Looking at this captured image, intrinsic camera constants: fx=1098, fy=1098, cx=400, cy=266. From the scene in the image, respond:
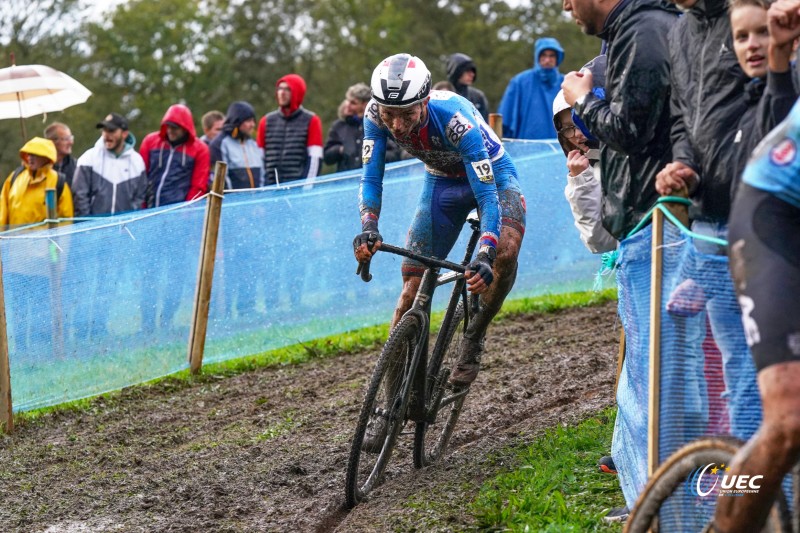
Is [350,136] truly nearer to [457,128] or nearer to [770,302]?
[457,128]

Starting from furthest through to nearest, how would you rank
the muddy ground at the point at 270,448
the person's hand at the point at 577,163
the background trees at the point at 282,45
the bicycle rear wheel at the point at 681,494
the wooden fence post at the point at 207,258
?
the background trees at the point at 282,45
the wooden fence post at the point at 207,258
the person's hand at the point at 577,163
the muddy ground at the point at 270,448
the bicycle rear wheel at the point at 681,494

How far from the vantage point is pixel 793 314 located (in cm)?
342

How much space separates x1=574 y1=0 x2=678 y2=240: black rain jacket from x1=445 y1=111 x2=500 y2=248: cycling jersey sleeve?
1086 millimetres

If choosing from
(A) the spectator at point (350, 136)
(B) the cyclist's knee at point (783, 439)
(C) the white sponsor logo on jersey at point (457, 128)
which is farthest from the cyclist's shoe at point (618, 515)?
(A) the spectator at point (350, 136)

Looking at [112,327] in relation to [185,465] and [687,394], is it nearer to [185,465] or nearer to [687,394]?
[185,465]

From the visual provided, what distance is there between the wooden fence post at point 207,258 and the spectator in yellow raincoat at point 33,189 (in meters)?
2.30

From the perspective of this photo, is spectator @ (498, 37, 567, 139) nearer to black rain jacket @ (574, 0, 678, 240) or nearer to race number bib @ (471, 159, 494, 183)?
race number bib @ (471, 159, 494, 183)

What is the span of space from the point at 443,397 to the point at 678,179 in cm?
282

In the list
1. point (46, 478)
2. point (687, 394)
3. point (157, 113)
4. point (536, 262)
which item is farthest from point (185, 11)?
point (687, 394)

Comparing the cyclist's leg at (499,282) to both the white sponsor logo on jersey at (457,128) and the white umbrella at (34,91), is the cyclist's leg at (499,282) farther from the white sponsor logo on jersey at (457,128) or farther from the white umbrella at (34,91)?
the white umbrella at (34,91)

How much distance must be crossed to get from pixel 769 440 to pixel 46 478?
17.9 feet

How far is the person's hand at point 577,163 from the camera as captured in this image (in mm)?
6438

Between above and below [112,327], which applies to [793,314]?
above

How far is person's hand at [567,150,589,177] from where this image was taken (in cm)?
644
